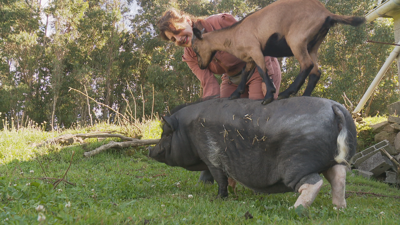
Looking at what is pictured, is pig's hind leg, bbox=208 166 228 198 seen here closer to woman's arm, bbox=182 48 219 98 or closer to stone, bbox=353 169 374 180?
woman's arm, bbox=182 48 219 98

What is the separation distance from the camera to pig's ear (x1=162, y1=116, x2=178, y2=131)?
397cm

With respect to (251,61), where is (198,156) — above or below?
below

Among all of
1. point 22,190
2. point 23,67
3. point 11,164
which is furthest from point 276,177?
point 23,67

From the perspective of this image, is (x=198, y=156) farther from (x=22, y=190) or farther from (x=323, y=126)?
(x=22, y=190)

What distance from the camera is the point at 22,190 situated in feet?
9.54

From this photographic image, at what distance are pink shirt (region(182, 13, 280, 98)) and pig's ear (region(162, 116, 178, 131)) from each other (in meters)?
0.62

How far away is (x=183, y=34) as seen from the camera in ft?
12.0

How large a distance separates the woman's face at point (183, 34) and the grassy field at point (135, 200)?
1718 millimetres

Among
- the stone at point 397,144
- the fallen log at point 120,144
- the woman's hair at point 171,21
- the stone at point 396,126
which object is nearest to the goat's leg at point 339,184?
the woman's hair at point 171,21

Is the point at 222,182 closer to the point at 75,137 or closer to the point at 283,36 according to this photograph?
the point at 283,36

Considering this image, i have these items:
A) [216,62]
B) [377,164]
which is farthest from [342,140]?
[377,164]

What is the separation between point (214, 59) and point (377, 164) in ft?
18.1

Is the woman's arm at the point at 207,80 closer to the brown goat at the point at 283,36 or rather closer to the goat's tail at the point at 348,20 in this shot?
the brown goat at the point at 283,36

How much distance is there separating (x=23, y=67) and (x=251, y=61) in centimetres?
2579
